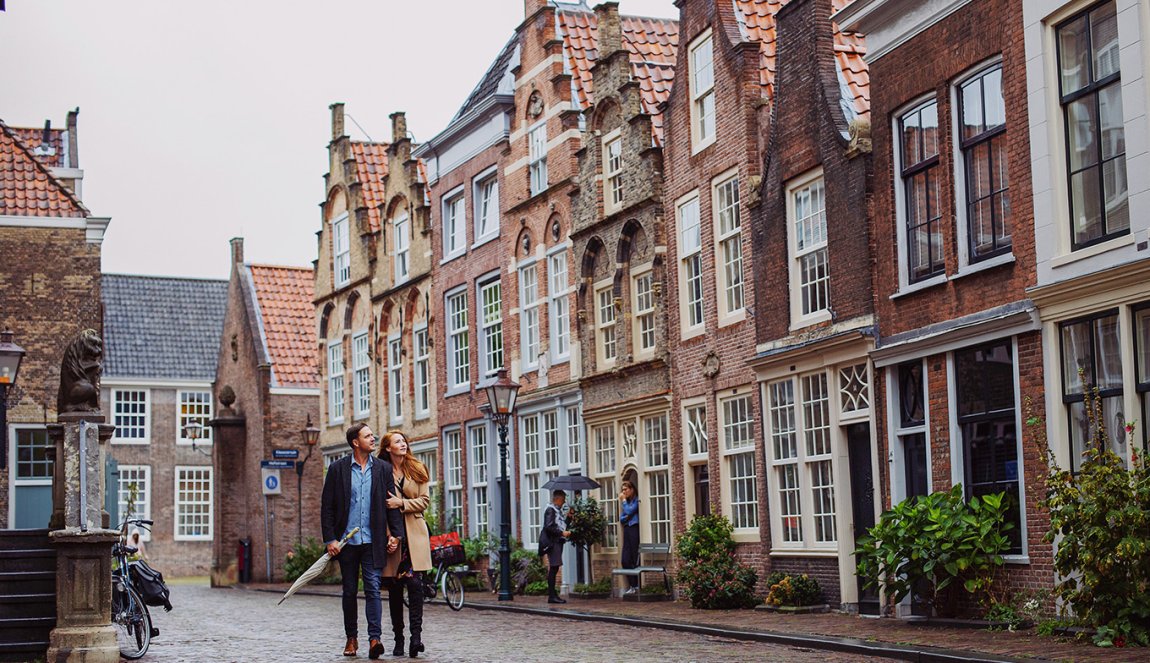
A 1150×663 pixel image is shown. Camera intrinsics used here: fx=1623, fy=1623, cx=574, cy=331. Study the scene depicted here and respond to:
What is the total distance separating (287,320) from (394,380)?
407 inches

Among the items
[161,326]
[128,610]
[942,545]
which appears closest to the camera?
[128,610]

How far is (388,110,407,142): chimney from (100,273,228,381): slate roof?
72.4ft

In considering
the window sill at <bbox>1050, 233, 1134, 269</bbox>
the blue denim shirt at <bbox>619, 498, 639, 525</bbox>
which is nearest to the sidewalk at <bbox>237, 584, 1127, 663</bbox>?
the blue denim shirt at <bbox>619, 498, 639, 525</bbox>

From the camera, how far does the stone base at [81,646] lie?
14.5m

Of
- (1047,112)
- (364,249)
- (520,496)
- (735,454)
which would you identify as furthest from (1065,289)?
(364,249)

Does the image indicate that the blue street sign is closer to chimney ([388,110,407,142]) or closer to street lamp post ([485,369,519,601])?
chimney ([388,110,407,142])

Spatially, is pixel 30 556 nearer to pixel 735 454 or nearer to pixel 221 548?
pixel 735 454

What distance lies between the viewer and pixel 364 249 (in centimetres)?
4184

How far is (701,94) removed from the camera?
25.1m

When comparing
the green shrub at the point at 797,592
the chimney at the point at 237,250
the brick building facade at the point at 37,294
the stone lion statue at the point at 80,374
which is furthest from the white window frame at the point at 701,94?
the chimney at the point at 237,250

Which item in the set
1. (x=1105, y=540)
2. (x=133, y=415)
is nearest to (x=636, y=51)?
(x=1105, y=540)

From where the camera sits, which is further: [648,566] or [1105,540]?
[648,566]

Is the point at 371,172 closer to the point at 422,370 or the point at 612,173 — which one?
the point at 422,370

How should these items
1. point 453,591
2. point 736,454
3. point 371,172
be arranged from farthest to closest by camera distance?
point 371,172 < point 453,591 < point 736,454
